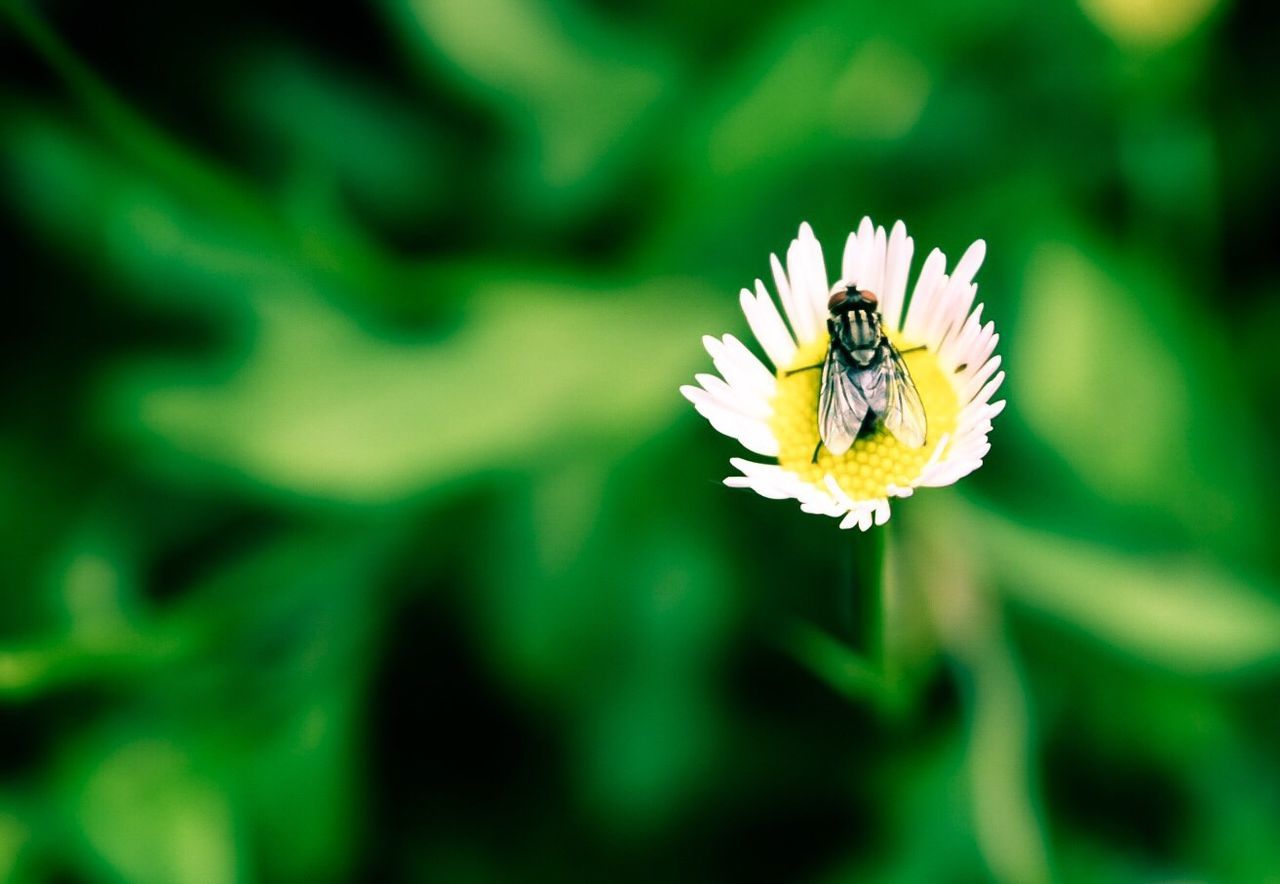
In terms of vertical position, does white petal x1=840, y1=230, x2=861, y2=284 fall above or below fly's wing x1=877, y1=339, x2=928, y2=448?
above

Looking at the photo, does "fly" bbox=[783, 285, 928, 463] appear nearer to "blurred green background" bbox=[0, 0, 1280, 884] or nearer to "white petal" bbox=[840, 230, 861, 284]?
"white petal" bbox=[840, 230, 861, 284]

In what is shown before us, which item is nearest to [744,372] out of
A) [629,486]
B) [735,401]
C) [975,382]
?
[735,401]

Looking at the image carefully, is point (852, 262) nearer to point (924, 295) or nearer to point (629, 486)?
point (924, 295)

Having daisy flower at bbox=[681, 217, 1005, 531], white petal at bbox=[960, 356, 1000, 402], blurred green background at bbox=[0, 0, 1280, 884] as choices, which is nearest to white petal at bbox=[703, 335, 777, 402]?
daisy flower at bbox=[681, 217, 1005, 531]

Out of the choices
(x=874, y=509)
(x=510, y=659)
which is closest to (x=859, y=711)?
(x=510, y=659)

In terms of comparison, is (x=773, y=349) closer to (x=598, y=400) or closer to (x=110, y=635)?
(x=598, y=400)

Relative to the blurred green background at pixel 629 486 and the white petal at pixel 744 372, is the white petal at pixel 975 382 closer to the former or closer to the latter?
the white petal at pixel 744 372
